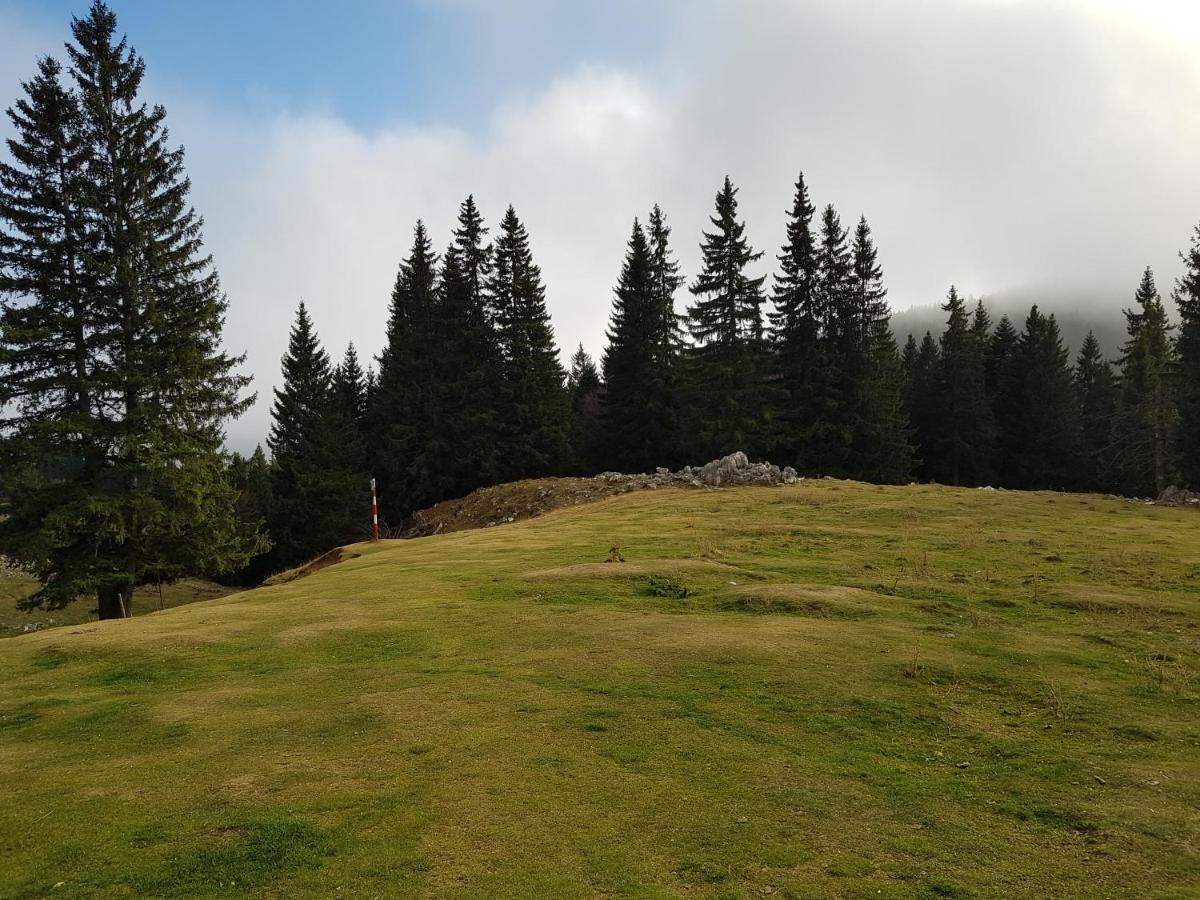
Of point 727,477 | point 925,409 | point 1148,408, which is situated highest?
point 925,409

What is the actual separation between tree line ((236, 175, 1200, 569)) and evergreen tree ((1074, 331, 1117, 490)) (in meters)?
1.15

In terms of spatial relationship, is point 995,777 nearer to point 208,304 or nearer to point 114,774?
point 114,774

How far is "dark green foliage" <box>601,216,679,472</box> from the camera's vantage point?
52.4 metres

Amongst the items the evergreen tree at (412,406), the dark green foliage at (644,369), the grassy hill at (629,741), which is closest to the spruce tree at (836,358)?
the dark green foliage at (644,369)

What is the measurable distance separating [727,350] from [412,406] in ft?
79.1

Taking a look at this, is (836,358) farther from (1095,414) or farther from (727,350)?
(1095,414)

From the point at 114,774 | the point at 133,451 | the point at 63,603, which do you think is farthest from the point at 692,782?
the point at 63,603

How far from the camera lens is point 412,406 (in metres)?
53.2

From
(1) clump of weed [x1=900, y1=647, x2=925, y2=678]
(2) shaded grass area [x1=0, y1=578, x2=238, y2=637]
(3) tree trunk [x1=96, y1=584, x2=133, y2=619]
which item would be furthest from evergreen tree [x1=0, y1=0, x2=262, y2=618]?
(1) clump of weed [x1=900, y1=647, x2=925, y2=678]

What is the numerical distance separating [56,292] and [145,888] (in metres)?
24.2

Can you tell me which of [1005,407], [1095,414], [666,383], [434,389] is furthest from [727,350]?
[1095,414]

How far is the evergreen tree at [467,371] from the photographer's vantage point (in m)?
49.2

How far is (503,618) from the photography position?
37.6 ft

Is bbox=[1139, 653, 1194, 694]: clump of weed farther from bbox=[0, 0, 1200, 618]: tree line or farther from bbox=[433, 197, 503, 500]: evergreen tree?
bbox=[433, 197, 503, 500]: evergreen tree
